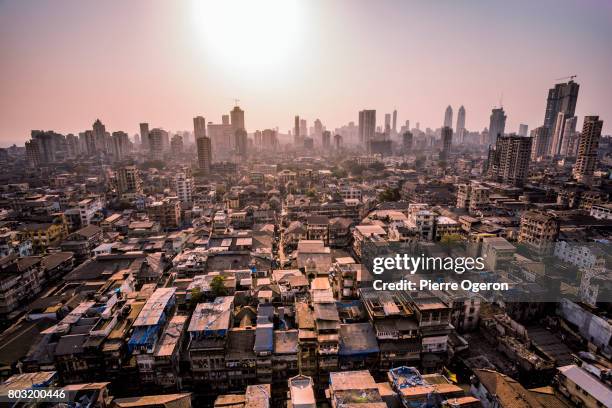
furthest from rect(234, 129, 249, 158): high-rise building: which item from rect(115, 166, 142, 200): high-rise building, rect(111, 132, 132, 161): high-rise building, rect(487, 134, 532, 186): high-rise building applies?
rect(487, 134, 532, 186): high-rise building

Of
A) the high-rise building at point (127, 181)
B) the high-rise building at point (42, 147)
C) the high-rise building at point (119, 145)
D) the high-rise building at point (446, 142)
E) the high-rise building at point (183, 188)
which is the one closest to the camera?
the high-rise building at point (183, 188)

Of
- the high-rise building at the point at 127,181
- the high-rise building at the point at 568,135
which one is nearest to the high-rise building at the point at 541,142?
the high-rise building at the point at 568,135

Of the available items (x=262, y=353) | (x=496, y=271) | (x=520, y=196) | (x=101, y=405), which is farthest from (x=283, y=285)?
(x=520, y=196)

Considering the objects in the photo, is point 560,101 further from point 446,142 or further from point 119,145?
point 119,145

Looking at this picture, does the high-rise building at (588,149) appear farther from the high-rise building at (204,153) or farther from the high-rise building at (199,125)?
the high-rise building at (199,125)

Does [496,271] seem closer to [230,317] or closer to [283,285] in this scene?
[283,285]

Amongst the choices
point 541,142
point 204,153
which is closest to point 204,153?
point 204,153

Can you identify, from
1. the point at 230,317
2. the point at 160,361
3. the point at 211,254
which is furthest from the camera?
the point at 211,254
